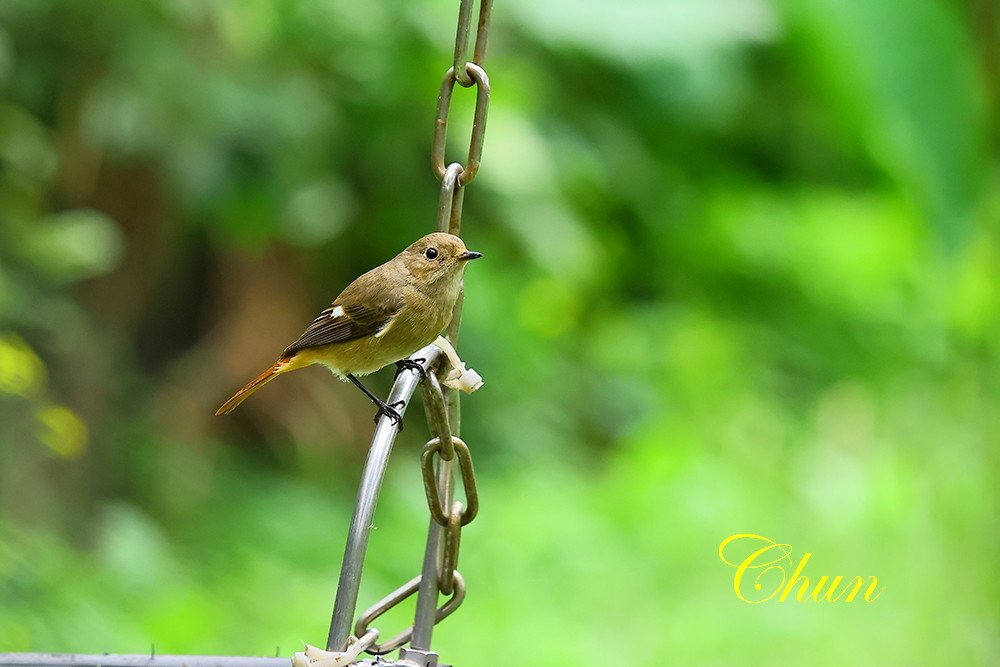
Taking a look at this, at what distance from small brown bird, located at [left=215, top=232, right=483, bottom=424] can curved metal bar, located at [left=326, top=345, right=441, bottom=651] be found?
0.40 m

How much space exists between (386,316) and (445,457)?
68cm

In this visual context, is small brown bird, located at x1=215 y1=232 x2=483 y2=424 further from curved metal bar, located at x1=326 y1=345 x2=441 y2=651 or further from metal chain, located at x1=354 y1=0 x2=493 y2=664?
curved metal bar, located at x1=326 y1=345 x2=441 y2=651

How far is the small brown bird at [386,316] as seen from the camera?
89.0 inches

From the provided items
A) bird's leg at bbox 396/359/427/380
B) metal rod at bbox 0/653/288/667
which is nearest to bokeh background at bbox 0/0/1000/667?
metal rod at bbox 0/653/288/667

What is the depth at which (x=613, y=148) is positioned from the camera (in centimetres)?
641

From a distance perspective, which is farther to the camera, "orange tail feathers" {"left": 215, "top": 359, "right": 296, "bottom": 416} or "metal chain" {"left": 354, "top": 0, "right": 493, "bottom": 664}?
"orange tail feathers" {"left": 215, "top": 359, "right": 296, "bottom": 416}

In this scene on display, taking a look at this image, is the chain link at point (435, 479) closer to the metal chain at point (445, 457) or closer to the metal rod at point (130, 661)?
the metal chain at point (445, 457)

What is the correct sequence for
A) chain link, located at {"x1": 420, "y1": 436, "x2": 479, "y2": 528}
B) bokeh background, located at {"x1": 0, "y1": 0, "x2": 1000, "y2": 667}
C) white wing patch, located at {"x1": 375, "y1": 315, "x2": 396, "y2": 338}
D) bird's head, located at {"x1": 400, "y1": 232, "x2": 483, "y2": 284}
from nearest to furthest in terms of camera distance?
chain link, located at {"x1": 420, "y1": 436, "x2": 479, "y2": 528}, bird's head, located at {"x1": 400, "y1": 232, "x2": 483, "y2": 284}, white wing patch, located at {"x1": 375, "y1": 315, "x2": 396, "y2": 338}, bokeh background, located at {"x1": 0, "y1": 0, "x2": 1000, "y2": 667}

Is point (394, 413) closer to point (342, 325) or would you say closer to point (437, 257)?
point (437, 257)

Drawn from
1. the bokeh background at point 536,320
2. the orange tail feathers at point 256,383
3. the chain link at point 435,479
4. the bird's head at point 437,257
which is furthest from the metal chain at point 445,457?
the bokeh background at point 536,320

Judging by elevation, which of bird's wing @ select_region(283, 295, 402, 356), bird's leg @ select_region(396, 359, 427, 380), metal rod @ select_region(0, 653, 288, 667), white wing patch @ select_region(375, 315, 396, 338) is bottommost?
metal rod @ select_region(0, 653, 288, 667)

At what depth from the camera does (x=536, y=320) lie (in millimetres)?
6055

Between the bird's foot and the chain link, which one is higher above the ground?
the bird's foot

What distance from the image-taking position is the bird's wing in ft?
8.17
